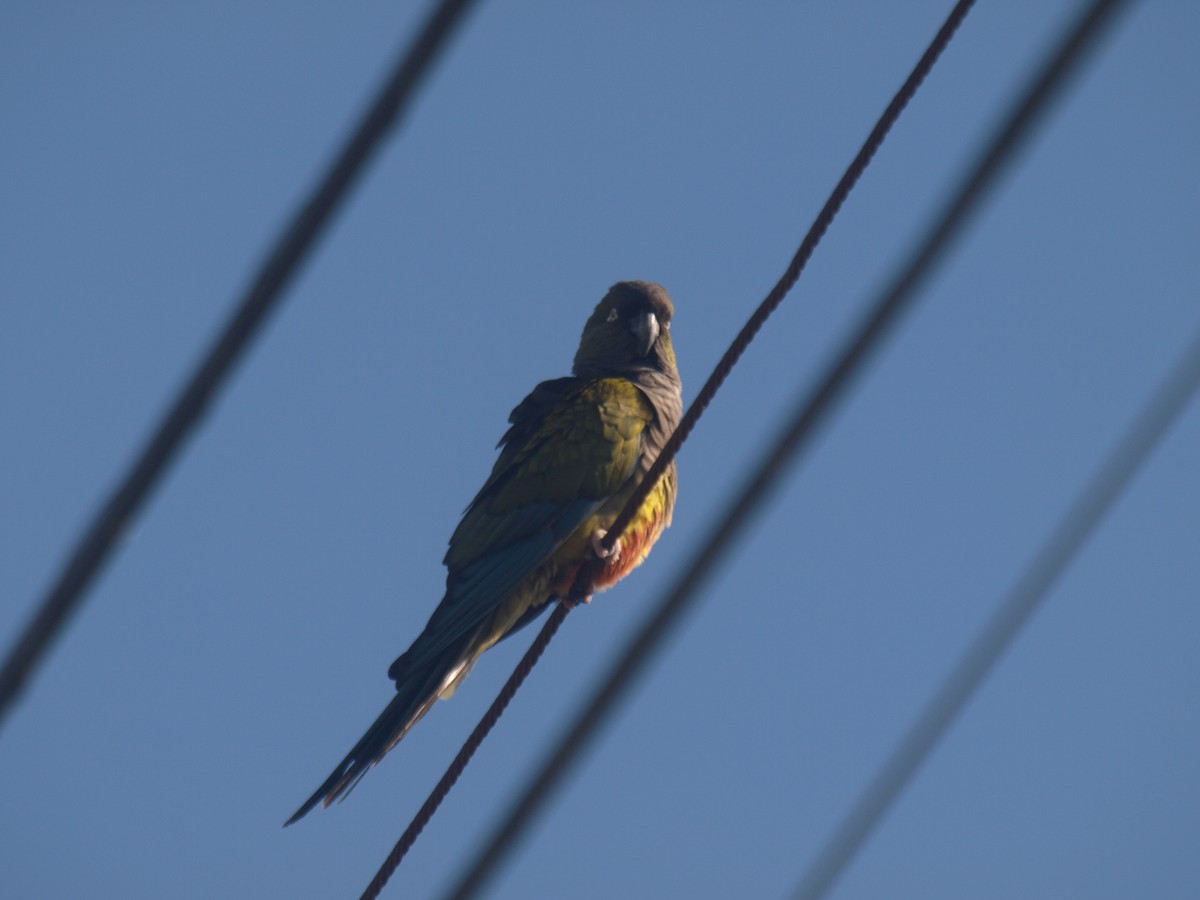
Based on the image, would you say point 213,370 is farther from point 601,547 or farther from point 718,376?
point 601,547

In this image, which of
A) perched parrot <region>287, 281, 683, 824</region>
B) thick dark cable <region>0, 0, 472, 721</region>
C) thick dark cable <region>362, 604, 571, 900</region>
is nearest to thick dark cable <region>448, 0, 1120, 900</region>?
thick dark cable <region>0, 0, 472, 721</region>

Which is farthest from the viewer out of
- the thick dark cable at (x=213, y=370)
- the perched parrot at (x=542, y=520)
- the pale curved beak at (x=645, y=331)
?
the pale curved beak at (x=645, y=331)

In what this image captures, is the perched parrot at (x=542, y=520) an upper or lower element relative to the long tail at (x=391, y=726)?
upper

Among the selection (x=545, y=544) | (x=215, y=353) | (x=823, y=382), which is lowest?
(x=545, y=544)

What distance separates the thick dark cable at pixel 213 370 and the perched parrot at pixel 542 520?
3.17 metres

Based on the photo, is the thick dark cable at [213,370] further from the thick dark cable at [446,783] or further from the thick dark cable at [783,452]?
the thick dark cable at [446,783]

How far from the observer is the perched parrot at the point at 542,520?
14.6 ft

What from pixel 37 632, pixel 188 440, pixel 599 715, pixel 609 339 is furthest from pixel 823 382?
pixel 609 339

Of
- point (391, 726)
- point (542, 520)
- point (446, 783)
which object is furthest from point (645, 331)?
point (446, 783)

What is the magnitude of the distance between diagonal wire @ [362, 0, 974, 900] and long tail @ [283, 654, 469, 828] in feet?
3.18

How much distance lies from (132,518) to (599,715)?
569mm

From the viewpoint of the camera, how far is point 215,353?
3.62 feet

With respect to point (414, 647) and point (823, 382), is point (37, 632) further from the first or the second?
point (414, 647)

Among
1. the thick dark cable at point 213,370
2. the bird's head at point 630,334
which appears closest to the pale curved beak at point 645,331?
the bird's head at point 630,334
